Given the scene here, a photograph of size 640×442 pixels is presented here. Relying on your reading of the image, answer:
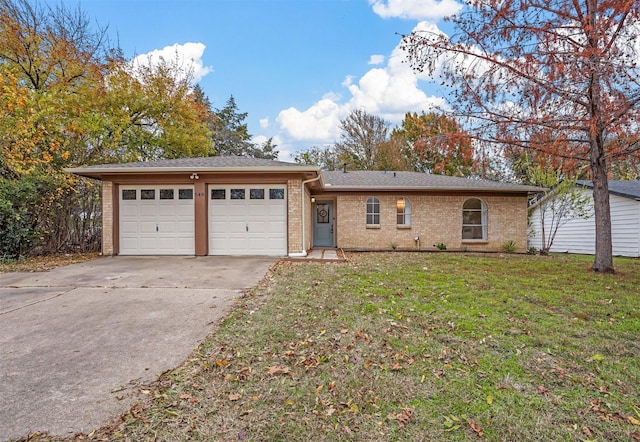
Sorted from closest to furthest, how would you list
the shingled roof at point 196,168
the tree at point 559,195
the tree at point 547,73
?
the tree at point 547,73, the shingled roof at point 196,168, the tree at point 559,195

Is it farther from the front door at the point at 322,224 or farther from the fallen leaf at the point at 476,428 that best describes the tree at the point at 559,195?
the fallen leaf at the point at 476,428

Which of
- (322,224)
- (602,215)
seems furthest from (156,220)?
(602,215)

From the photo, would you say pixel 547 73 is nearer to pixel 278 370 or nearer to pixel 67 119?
pixel 278 370

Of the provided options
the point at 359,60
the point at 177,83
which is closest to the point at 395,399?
the point at 359,60

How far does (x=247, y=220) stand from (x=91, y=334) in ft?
20.1

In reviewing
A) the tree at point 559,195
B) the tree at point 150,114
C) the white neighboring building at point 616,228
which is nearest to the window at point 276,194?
the tree at point 150,114

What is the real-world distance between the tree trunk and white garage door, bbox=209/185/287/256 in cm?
798

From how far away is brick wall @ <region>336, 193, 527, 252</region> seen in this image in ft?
41.8

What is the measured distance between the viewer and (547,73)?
6574 millimetres

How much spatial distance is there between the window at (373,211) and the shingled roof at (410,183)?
64 centimetres

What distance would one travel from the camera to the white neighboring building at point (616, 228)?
12.5 m

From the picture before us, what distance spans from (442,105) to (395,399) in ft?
23.1

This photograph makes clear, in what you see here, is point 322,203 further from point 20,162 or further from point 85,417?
point 85,417

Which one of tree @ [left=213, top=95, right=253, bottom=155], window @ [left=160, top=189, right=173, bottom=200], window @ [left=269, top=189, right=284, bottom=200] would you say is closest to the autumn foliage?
window @ [left=160, top=189, right=173, bottom=200]
